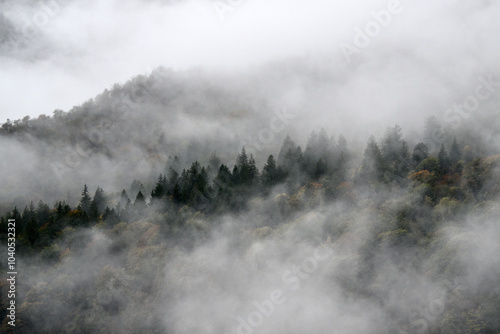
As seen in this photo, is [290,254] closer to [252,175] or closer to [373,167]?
[373,167]

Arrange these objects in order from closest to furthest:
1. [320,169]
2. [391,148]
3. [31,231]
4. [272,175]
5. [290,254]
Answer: [290,254], [31,231], [320,169], [391,148], [272,175]

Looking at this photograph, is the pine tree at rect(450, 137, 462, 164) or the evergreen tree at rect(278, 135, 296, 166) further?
the evergreen tree at rect(278, 135, 296, 166)

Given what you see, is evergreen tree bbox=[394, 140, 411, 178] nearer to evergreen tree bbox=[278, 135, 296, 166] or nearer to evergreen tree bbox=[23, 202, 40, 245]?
evergreen tree bbox=[278, 135, 296, 166]

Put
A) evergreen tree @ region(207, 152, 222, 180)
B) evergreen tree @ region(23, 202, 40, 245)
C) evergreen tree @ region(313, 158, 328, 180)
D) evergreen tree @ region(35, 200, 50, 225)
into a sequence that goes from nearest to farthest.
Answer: evergreen tree @ region(23, 202, 40, 245) < evergreen tree @ region(313, 158, 328, 180) < evergreen tree @ region(35, 200, 50, 225) < evergreen tree @ region(207, 152, 222, 180)

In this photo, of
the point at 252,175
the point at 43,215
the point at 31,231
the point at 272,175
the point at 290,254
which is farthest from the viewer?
the point at 43,215

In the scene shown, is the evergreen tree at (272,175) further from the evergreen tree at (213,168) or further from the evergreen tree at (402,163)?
the evergreen tree at (402,163)

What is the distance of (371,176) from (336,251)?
1955cm

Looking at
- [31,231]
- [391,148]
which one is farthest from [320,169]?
[31,231]

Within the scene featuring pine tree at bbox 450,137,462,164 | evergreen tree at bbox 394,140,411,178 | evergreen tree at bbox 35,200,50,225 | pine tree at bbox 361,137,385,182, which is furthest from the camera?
evergreen tree at bbox 35,200,50,225

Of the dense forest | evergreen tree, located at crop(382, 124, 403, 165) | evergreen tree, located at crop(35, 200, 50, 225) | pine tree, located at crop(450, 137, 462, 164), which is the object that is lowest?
the dense forest

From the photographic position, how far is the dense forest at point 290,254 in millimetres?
A: 63750

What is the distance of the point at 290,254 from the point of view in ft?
254

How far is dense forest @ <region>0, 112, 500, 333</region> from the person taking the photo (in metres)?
63.8

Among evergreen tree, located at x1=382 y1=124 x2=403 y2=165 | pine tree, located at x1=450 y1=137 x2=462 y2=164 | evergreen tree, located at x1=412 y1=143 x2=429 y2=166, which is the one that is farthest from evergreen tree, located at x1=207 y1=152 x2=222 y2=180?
pine tree, located at x1=450 y1=137 x2=462 y2=164
